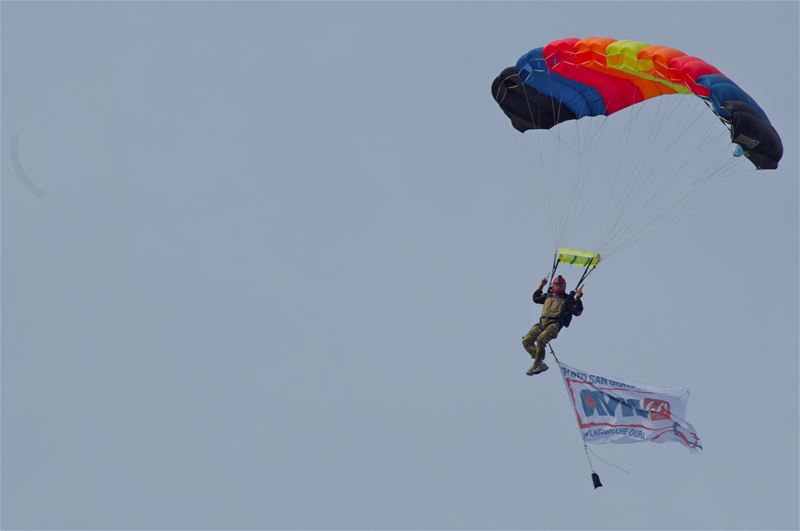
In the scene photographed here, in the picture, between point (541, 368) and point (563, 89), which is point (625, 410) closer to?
point (541, 368)

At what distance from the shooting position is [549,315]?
3312 cm

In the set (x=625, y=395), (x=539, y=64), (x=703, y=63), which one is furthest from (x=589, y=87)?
(x=625, y=395)

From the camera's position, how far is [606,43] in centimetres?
3319

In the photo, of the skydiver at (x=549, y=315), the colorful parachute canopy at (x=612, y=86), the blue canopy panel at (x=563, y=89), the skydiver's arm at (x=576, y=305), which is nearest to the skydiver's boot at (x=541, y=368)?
the skydiver at (x=549, y=315)

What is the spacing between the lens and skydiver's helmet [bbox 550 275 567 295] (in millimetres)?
33281

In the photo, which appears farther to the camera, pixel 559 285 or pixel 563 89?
pixel 563 89

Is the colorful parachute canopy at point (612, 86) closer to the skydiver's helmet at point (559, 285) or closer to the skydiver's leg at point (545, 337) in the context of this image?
the skydiver's helmet at point (559, 285)

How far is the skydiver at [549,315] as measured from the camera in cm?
3303

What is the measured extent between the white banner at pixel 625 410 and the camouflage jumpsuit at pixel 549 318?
2.35 ft

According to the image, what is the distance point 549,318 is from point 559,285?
64cm

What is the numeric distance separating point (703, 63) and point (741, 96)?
87 cm

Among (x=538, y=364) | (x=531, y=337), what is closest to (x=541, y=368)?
(x=538, y=364)

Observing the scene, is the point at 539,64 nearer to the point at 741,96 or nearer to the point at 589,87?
the point at 589,87

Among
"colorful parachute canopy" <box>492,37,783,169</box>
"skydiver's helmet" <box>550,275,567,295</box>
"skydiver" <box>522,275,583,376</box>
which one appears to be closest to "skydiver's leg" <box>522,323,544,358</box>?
"skydiver" <box>522,275,583,376</box>
